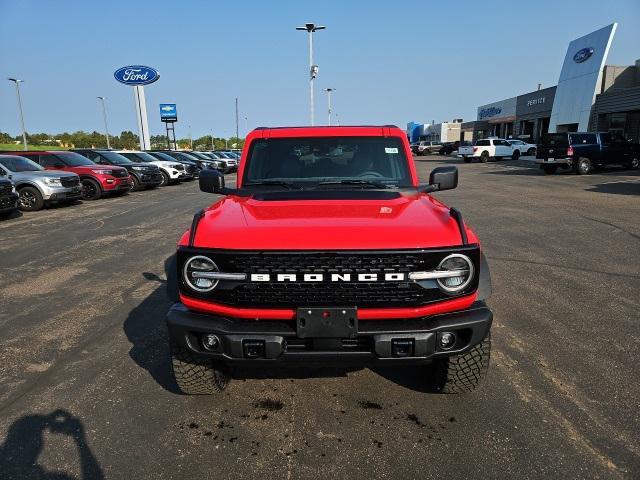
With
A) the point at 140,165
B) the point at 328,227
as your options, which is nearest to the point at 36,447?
the point at 328,227

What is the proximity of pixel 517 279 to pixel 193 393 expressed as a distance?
4315mm

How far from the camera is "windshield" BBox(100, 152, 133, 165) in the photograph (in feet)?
60.1

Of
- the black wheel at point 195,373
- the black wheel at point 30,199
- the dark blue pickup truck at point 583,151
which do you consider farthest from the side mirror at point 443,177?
the dark blue pickup truck at point 583,151

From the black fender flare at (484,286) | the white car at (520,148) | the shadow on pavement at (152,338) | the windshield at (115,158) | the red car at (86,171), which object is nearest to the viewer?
the black fender flare at (484,286)

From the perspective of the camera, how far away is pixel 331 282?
8.13 feet

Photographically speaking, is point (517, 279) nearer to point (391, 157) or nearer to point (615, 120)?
point (391, 157)

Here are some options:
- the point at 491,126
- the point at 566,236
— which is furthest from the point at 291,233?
the point at 491,126

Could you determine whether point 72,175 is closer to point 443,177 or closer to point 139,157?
point 139,157

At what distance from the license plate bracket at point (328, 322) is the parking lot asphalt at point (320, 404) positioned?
706 mm

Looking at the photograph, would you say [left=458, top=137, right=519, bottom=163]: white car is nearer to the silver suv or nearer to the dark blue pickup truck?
the dark blue pickup truck

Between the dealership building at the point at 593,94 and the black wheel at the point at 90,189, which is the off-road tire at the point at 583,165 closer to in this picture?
the dealership building at the point at 593,94

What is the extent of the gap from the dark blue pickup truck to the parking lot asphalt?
60.7ft

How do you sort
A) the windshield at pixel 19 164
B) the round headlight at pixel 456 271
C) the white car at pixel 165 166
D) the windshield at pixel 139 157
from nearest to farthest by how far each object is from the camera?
the round headlight at pixel 456 271 → the windshield at pixel 19 164 → the windshield at pixel 139 157 → the white car at pixel 165 166

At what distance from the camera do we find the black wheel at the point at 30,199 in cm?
1297
